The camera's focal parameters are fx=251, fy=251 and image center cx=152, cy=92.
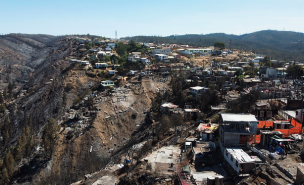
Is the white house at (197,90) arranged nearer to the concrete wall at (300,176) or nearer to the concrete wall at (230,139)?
the concrete wall at (230,139)

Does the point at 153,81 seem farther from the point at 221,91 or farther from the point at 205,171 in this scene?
the point at 205,171

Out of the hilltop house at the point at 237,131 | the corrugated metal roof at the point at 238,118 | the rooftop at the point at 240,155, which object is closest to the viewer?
the rooftop at the point at 240,155

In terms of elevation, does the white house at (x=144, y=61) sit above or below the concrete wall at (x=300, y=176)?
above

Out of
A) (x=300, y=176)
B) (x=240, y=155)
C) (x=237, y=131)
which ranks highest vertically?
(x=237, y=131)

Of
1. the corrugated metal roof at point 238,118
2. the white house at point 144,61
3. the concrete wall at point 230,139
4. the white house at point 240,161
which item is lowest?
the white house at point 240,161

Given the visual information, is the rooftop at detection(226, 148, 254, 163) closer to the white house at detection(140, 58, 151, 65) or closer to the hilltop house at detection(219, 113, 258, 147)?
the hilltop house at detection(219, 113, 258, 147)

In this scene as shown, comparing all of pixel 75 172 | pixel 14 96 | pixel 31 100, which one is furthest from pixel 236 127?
pixel 14 96

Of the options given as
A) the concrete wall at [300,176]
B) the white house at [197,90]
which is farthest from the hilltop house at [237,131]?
the white house at [197,90]

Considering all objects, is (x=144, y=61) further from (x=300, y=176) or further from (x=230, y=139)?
(x=300, y=176)

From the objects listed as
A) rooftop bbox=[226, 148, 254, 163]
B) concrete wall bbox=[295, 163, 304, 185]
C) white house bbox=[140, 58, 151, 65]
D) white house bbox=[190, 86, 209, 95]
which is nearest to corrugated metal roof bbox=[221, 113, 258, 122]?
rooftop bbox=[226, 148, 254, 163]

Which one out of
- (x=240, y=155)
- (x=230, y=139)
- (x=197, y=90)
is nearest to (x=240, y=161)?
(x=240, y=155)

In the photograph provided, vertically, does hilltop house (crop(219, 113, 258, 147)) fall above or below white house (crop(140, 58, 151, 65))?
below
